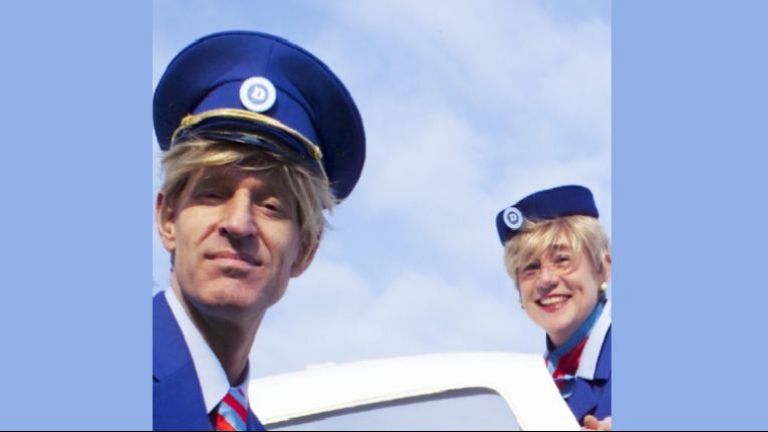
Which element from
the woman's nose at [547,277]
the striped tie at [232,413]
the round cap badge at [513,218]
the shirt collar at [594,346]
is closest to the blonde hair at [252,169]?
the striped tie at [232,413]

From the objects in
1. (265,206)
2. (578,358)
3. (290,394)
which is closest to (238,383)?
(290,394)

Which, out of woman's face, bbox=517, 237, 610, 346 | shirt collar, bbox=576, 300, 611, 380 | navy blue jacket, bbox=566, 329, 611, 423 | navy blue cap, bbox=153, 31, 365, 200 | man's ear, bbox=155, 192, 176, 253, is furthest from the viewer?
woman's face, bbox=517, 237, 610, 346

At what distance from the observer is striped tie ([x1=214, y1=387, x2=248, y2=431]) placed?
12.5ft

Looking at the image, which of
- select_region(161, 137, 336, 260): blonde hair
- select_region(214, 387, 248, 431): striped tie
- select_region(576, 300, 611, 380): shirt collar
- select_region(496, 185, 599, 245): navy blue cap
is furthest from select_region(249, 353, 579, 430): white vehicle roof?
select_region(496, 185, 599, 245): navy blue cap

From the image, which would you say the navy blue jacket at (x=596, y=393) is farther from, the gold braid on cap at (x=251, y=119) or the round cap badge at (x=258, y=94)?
the round cap badge at (x=258, y=94)

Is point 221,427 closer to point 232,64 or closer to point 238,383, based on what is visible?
point 238,383

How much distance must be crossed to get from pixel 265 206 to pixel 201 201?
20 cm

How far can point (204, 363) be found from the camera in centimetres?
383

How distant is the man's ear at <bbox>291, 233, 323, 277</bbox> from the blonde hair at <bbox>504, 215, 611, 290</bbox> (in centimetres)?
101

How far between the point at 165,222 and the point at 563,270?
169 cm

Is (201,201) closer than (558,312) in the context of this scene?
Yes

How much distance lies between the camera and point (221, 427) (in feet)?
12.4

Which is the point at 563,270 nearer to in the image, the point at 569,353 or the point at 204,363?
the point at 569,353

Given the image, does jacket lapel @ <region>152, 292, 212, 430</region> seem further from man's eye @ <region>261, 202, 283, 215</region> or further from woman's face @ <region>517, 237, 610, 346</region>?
woman's face @ <region>517, 237, 610, 346</region>
